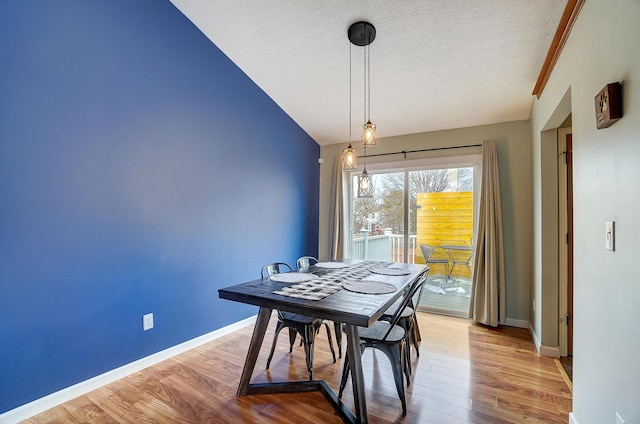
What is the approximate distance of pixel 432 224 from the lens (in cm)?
395

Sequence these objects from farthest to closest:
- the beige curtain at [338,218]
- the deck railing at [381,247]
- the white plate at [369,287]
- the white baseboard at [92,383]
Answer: the beige curtain at [338,218] → the deck railing at [381,247] → the white plate at [369,287] → the white baseboard at [92,383]

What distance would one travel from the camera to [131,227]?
7.76ft

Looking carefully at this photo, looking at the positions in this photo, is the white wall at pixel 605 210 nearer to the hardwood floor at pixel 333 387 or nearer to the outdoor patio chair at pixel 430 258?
the hardwood floor at pixel 333 387

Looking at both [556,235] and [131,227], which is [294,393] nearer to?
[131,227]

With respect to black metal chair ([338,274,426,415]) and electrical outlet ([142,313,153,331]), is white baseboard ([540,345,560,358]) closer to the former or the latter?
black metal chair ([338,274,426,415])

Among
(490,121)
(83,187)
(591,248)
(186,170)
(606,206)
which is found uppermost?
(490,121)

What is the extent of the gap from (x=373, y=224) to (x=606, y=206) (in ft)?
10.2

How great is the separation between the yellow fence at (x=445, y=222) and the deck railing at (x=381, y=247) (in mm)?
211

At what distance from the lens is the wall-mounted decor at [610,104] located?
115 cm

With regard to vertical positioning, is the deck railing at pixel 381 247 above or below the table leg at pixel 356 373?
above

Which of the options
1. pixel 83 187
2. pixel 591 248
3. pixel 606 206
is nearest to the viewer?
pixel 606 206

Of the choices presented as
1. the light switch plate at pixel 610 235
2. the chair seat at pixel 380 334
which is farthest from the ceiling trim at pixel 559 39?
the chair seat at pixel 380 334

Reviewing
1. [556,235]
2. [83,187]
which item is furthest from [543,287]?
[83,187]

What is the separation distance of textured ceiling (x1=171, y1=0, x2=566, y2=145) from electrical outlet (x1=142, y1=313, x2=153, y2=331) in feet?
8.68
